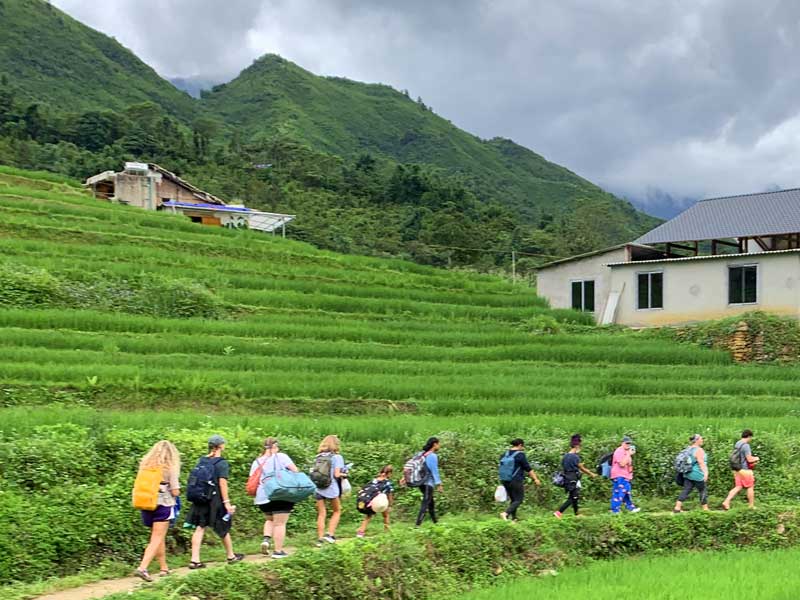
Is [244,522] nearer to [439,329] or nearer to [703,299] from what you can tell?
[439,329]

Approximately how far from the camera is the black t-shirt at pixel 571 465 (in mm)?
12531

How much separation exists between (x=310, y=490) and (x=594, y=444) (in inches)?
259

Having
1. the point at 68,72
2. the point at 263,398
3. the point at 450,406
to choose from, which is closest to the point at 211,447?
the point at 263,398

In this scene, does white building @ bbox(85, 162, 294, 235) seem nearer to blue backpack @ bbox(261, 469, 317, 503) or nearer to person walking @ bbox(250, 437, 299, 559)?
person walking @ bbox(250, 437, 299, 559)

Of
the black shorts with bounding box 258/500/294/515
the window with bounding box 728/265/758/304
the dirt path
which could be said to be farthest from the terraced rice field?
the window with bounding box 728/265/758/304

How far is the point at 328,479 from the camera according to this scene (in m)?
10.5

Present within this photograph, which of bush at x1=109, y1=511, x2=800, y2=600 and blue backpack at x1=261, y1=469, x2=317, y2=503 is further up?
blue backpack at x1=261, y1=469, x2=317, y2=503

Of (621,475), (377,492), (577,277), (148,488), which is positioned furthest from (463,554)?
(577,277)

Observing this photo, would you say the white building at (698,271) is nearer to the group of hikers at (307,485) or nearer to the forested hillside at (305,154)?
the group of hikers at (307,485)

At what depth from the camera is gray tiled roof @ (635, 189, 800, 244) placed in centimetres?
2884

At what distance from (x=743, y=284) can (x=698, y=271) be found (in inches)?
64.8

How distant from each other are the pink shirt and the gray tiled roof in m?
18.8

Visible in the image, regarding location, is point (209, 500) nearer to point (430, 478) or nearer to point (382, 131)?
point (430, 478)

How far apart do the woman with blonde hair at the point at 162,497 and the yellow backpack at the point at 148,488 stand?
0.06 metres
